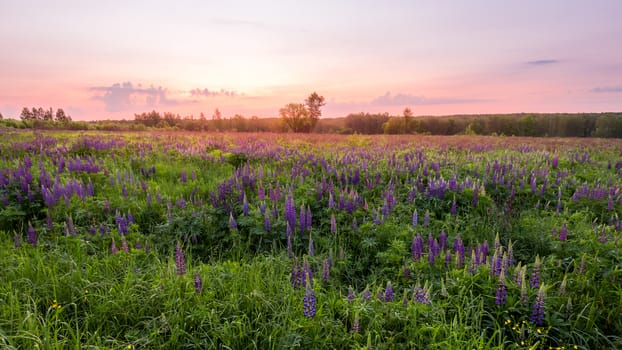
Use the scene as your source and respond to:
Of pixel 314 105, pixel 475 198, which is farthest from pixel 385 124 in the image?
pixel 475 198

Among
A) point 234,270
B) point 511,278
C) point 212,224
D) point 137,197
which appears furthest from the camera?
point 137,197

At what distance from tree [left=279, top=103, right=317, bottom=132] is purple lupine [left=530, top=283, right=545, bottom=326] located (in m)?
45.4

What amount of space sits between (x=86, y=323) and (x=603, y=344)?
13.5 feet

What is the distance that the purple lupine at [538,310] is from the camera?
2.49 metres

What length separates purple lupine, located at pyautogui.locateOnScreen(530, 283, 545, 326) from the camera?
2492mm

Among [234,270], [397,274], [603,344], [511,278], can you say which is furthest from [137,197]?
[603,344]

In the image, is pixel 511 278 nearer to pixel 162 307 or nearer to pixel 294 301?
pixel 294 301

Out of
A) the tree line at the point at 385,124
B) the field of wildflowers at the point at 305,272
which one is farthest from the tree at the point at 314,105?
the field of wildflowers at the point at 305,272

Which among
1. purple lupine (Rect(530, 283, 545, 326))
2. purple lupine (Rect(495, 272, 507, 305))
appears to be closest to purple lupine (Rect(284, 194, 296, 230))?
purple lupine (Rect(495, 272, 507, 305))

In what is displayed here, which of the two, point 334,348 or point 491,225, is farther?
point 491,225

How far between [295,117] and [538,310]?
46131mm

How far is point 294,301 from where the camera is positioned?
2.83m

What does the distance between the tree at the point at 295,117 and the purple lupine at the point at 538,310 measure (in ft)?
149

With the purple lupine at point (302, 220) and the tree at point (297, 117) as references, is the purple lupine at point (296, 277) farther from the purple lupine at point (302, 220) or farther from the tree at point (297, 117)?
the tree at point (297, 117)
